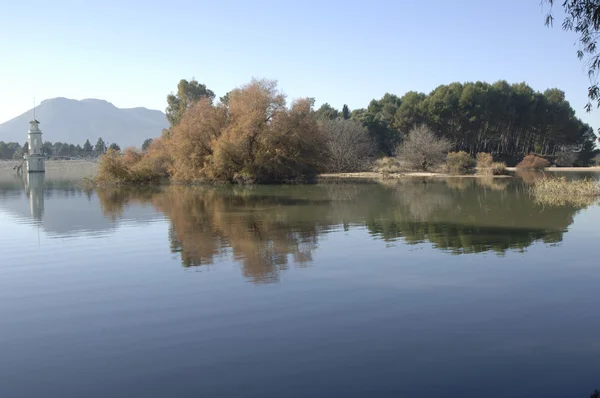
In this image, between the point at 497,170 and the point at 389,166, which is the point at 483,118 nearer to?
the point at 497,170

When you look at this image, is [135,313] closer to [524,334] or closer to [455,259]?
[524,334]

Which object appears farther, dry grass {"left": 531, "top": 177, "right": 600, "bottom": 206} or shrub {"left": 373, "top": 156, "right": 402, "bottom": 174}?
shrub {"left": 373, "top": 156, "right": 402, "bottom": 174}

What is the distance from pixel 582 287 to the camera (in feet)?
33.8

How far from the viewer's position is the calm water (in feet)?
A: 20.9

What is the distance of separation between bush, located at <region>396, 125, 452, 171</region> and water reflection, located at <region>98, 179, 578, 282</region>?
28.4m

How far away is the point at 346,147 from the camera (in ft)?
210

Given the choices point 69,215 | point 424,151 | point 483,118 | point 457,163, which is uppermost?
point 483,118

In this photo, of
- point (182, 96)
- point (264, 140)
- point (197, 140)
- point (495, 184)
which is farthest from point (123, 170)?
point (495, 184)

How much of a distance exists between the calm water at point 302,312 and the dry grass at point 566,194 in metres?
9.33

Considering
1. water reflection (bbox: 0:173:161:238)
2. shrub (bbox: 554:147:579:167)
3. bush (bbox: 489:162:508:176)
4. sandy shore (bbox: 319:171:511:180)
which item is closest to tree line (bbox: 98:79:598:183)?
shrub (bbox: 554:147:579:167)

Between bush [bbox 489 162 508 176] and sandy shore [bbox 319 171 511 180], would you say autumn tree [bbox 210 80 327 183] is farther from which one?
bush [bbox 489 162 508 176]

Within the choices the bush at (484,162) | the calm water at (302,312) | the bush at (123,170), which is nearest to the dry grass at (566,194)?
the calm water at (302,312)

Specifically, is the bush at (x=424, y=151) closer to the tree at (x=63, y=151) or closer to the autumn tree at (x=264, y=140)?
the autumn tree at (x=264, y=140)

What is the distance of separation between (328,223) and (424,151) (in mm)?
43074
